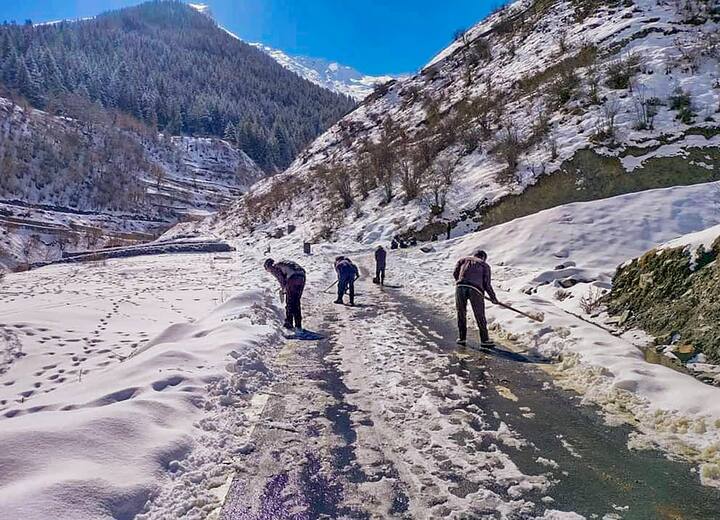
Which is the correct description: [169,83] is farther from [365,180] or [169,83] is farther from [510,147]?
[510,147]

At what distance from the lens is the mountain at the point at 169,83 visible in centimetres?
11475

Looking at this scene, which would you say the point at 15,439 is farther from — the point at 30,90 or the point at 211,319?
the point at 30,90

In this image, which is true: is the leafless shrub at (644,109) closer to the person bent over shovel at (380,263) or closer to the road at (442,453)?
the person bent over shovel at (380,263)

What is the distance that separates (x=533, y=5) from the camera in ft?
150

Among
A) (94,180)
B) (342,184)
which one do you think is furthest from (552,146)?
(94,180)

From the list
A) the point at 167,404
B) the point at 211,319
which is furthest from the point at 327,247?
the point at 167,404

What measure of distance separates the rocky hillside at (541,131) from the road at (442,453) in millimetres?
17976

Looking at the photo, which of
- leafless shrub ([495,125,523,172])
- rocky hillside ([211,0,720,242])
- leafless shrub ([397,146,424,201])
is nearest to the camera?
rocky hillside ([211,0,720,242])

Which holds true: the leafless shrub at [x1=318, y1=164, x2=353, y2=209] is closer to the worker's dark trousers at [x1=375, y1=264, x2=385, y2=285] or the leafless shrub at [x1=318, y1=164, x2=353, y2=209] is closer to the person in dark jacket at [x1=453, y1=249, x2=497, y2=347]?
the worker's dark trousers at [x1=375, y1=264, x2=385, y2=285]

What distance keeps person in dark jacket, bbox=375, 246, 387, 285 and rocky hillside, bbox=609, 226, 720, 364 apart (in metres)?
8.64

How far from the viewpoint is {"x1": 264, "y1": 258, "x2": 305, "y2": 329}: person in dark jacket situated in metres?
9.91

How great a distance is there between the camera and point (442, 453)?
4363mm

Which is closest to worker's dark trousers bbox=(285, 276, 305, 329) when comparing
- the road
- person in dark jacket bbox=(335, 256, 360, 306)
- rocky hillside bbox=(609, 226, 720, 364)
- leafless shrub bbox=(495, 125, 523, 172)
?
the road

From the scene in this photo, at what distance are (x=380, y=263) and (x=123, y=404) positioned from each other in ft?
42.0
